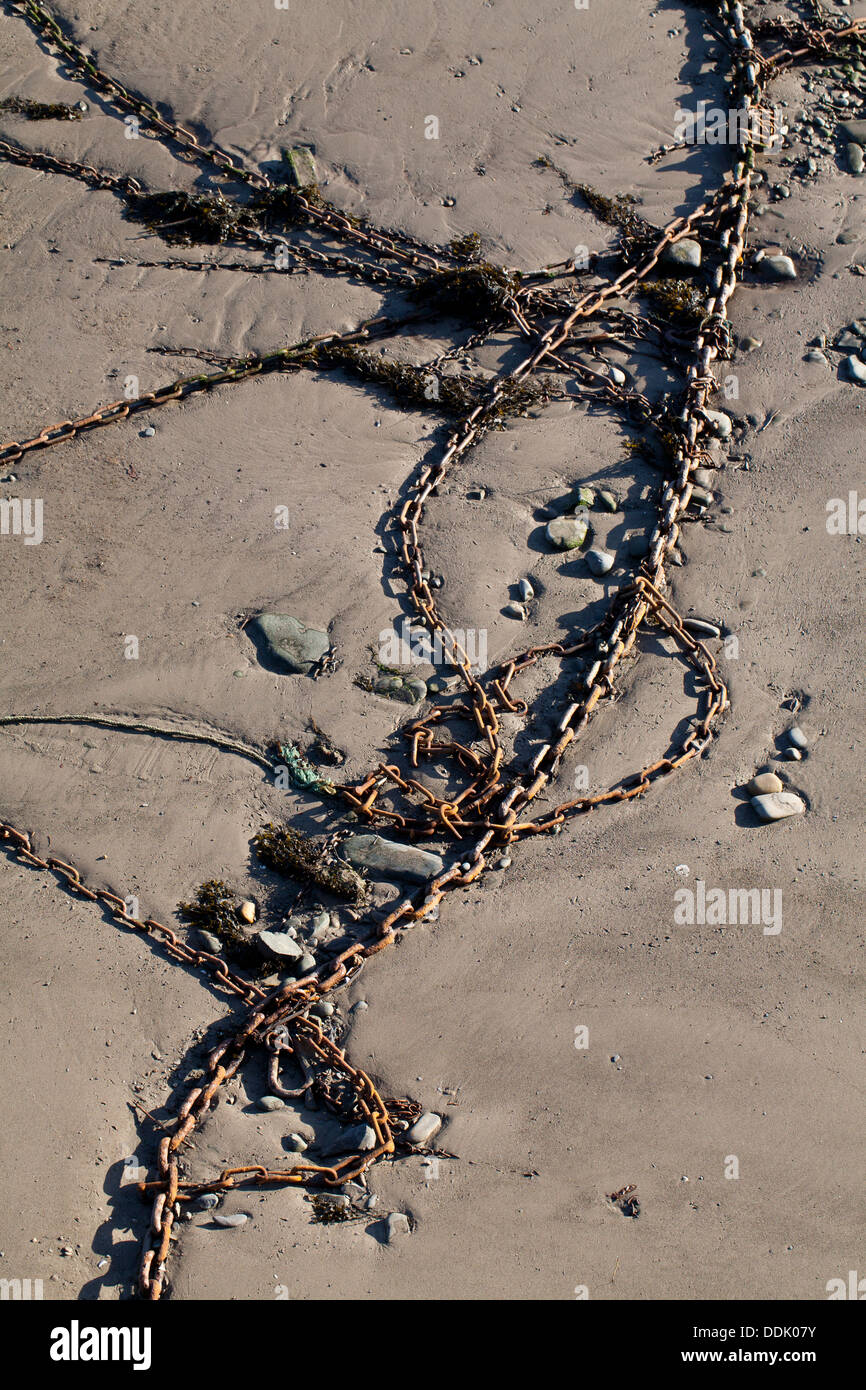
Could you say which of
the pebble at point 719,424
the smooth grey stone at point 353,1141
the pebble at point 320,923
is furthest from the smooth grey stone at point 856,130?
the smooth grey stone at point 353,1141

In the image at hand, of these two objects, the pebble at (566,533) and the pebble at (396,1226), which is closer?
the pebble at (396,1226)

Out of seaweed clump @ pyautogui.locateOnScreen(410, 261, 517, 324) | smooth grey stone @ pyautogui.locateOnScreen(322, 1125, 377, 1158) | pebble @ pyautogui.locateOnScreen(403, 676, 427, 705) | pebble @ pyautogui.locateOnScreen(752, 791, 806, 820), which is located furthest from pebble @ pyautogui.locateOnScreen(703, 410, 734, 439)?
smooth grey stone @ pyautogui.locateOnScreen(322, 1125, 377, 1158)

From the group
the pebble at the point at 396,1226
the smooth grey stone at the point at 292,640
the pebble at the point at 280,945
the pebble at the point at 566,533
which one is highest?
the pebble at the point at 566,533

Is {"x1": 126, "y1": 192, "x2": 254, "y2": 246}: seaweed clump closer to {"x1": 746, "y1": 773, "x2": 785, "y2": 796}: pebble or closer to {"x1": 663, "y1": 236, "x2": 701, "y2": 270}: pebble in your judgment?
{"x1": 663, "y1": 236, "x2": 701, "y2": 270}: pebble

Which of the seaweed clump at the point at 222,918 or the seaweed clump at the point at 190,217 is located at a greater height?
the seaweed clump at the point at 190,217

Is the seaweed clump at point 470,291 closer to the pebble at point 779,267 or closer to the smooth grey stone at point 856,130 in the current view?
the pebble at point 779,267

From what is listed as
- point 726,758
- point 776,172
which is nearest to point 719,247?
point 776,172
